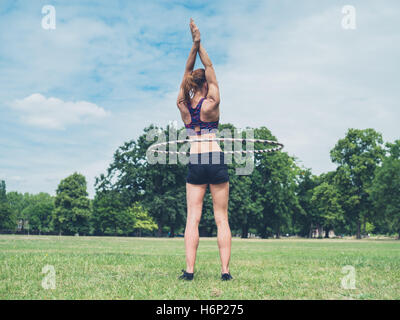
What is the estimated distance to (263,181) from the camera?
64375mm

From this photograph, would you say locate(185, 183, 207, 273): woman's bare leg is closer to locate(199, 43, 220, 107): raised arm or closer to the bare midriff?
the bare midriff

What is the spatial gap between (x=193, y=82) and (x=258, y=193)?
189 ft

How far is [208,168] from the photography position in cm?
628

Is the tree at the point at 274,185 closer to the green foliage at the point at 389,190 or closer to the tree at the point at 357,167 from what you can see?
the tree at the point at 357,167

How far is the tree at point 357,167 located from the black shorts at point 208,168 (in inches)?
2371

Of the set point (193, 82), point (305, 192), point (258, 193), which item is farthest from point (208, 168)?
point (305, 192)

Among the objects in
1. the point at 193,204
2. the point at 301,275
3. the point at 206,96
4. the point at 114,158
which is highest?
the point at 114,158

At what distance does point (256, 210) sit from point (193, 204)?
54.0m

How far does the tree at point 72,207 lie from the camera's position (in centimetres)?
7838

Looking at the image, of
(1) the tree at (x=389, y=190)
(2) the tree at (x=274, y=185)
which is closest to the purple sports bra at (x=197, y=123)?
(1) the tree at (x=389, y=190)
